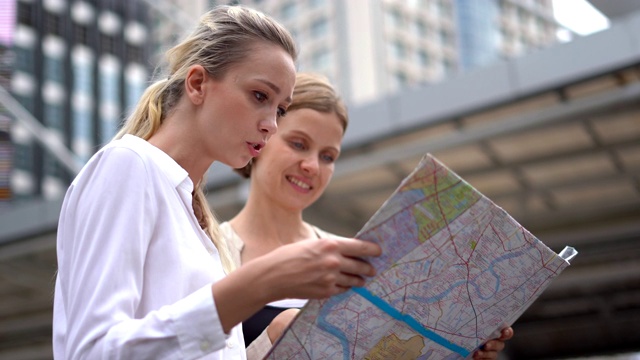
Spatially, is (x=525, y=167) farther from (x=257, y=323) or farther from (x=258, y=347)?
(x=258, y=347)

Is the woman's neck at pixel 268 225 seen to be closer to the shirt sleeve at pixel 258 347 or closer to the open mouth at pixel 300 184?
the open mouth at pixel 300 184

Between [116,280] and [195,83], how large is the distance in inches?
18.2

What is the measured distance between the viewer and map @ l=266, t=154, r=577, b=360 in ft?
4.11

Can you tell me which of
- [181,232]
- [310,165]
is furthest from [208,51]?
[310,165]

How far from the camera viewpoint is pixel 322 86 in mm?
2674

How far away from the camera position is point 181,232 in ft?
4.69

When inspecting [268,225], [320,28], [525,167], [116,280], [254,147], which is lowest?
[116,280]

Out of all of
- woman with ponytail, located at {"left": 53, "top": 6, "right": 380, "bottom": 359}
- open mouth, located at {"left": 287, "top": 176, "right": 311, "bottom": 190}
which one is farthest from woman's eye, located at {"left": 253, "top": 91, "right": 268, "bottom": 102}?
open mouth, located at {"left": 287, "top": 176, "right": 311, "bottom": 190}

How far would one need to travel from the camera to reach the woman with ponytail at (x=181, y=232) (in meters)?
1.21

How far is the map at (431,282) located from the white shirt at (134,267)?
7.8 inches

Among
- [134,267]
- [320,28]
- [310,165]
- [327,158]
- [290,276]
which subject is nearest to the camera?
[290,276]

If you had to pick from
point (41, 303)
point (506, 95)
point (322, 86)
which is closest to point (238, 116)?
point (322, 86)

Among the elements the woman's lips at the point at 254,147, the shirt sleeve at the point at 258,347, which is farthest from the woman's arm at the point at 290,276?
the shirt sleeve at the point at 258,347

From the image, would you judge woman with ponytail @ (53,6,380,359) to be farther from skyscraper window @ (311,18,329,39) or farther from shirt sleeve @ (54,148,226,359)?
skyscraper window @ (311,18,329,39)
